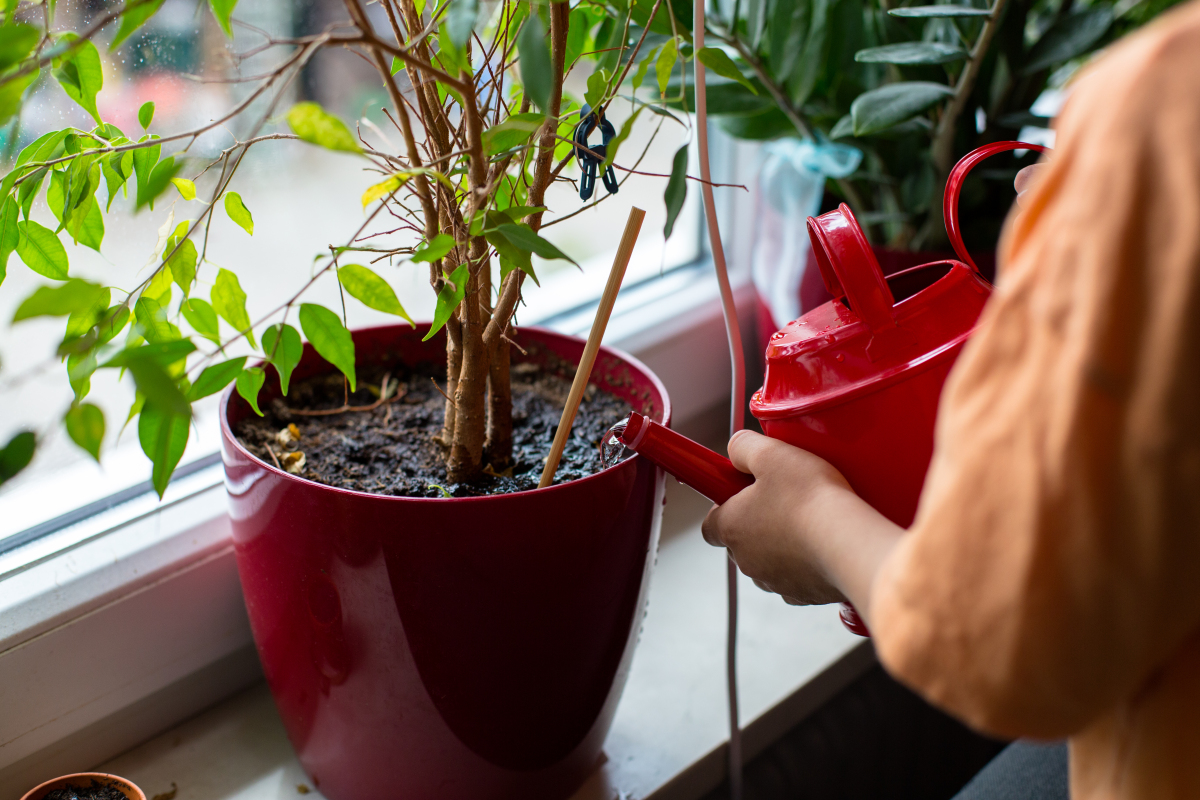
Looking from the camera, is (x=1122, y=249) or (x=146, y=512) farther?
(x=146, y=512)

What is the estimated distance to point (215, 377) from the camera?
0.39 meters

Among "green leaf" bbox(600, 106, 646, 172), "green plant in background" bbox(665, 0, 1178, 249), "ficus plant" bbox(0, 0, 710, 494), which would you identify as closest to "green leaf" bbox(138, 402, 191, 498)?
"ficus plant" bbox(0, 0, 710, 494)

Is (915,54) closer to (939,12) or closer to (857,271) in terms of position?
(939,12)

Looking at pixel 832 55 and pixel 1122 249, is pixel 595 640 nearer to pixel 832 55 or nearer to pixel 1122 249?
pixel 1122 249

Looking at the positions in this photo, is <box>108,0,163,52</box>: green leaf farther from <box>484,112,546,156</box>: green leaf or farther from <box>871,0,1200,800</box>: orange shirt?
<box>871,0,1200,800</box>: orange shirt

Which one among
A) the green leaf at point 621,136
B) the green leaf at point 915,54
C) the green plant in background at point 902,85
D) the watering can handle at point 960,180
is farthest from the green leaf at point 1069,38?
the green leaf at point 621,136

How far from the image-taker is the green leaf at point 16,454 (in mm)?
287

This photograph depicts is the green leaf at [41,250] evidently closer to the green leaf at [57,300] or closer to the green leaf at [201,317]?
the green leaf at [201,317]

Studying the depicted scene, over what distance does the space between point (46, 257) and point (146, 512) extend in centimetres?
27

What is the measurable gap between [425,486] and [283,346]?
0.56 feet

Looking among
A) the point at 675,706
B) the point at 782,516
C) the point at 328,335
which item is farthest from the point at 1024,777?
the point at 328,335

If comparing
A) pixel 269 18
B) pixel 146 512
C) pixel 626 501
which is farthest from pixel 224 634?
pixel 269 18

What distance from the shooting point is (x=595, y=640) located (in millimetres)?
529

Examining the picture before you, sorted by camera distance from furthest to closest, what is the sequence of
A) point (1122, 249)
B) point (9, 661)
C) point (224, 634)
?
point (224, 634) < point (9, 661) < point (1122, 249)
